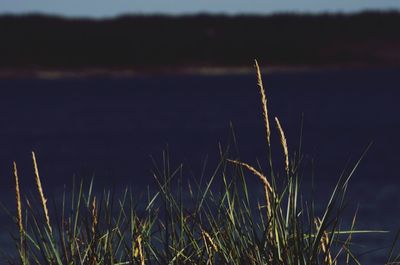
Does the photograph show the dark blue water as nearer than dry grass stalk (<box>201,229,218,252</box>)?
No

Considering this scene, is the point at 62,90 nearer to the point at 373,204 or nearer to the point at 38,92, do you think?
the point at 38,92

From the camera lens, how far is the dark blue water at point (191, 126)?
46.4m

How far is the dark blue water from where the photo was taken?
1827 inches

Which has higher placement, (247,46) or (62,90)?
(247,46)

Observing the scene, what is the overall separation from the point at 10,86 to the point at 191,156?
102 m

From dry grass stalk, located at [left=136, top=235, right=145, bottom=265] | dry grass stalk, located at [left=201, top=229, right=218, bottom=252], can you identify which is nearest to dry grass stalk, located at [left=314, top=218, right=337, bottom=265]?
dry grass stalk, located at [left=201, top=229, right=218, bottom=252]

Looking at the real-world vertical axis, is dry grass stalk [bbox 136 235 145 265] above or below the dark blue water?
above

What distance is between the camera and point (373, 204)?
35.0 meters

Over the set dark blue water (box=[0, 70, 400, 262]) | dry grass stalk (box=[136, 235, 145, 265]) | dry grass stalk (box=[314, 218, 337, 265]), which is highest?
dry grass stalk (box=[136, 235, 145, 265])

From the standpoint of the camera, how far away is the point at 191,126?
88875 millimetres

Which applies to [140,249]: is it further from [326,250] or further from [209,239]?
[326,250]

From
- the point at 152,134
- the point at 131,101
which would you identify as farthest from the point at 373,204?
the point at 131,101

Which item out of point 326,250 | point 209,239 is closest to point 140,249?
point 209,239

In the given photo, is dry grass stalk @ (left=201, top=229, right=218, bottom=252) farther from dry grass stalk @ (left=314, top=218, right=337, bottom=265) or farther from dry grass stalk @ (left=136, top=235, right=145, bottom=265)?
dry grass stalk @ (left=314, top=218, right=337, bottom=265)
